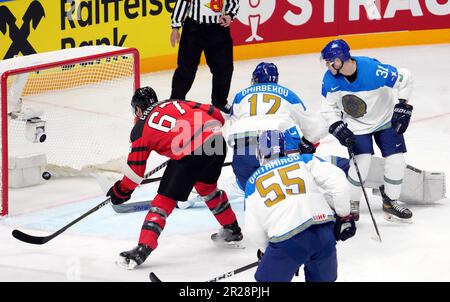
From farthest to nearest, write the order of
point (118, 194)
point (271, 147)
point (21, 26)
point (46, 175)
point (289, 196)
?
point (21, 26), point (46, 175), point (118, 194), point (271, 147), point (289, 196)

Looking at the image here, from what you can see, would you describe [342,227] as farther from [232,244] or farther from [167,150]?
[232,244]

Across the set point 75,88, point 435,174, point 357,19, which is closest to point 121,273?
point 435,174

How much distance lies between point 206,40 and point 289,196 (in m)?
4.20

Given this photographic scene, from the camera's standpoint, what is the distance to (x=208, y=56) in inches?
363

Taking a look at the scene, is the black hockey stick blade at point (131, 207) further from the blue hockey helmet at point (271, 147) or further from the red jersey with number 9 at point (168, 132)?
the blue hockey helmet at point (271, 147)

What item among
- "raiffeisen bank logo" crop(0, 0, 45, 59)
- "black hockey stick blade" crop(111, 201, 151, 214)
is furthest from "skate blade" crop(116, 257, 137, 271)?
"raiffeisen bank logo" crop(0, 0, 45, 59)

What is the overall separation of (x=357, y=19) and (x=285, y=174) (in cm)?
628

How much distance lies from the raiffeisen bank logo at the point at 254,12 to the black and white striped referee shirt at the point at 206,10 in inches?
70.8

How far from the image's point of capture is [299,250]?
5.11m

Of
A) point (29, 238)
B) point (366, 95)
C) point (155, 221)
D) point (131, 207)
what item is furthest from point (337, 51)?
point (29, 238)

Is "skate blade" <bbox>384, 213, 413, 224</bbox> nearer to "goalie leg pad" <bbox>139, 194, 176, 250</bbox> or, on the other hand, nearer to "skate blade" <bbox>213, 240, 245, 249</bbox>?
"skate blade" <bbox>213, 240, 245, 249</bbox>

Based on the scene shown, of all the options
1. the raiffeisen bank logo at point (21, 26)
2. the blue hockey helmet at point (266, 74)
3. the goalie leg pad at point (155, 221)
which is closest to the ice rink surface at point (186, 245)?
the goalie leg pad at point (155, 221)

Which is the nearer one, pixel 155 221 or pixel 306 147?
pixel 155 221
